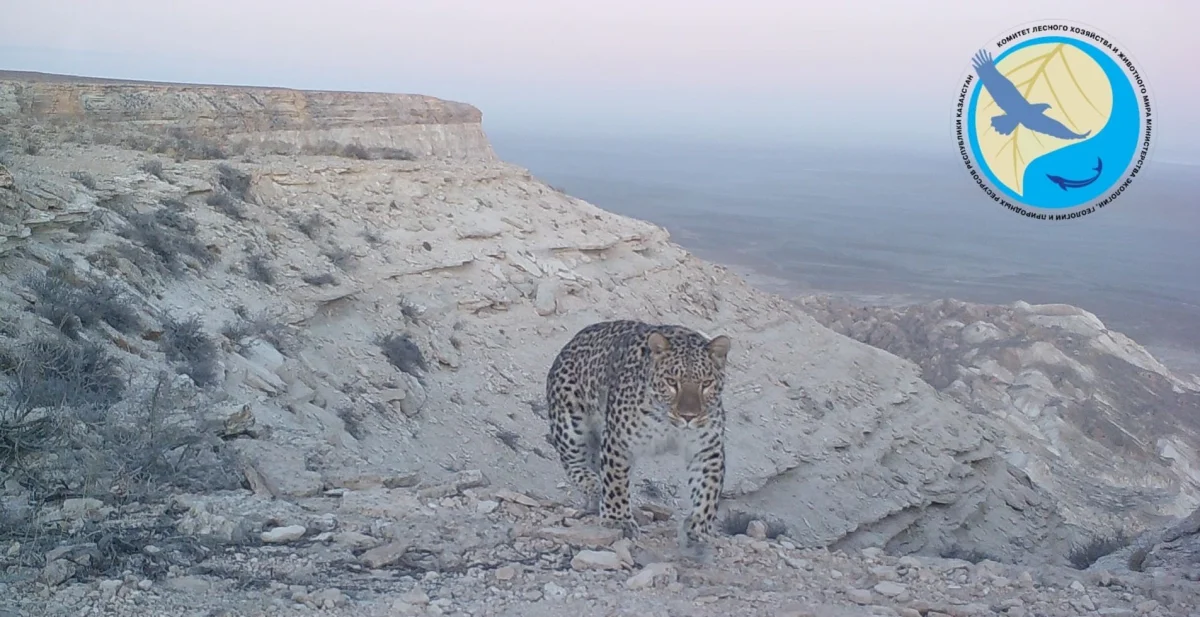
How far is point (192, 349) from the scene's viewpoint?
35.7ft

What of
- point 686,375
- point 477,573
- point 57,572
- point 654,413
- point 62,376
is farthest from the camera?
point 62,376

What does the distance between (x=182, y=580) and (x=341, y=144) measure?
2066cm

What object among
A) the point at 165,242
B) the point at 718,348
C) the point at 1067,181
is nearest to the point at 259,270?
the point at 165,242

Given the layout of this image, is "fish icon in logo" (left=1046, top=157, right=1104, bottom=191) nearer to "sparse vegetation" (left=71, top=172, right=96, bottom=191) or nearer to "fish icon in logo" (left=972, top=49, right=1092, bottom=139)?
"fish icon in logo" (left=972, top=49, right=1092, bottom=139)

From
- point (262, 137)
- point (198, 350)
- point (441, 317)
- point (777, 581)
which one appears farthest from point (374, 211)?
point (777, 581)

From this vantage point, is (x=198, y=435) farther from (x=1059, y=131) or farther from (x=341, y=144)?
(x=341, y=144)

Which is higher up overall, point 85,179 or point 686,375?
point 686,375

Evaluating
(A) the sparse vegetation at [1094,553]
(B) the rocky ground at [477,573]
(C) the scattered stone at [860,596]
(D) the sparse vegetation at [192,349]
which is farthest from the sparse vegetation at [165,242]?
(A) the sparse vegetation at [1094,553]

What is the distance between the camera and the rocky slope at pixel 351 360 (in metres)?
6.37

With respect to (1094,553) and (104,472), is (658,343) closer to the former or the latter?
(104,472)

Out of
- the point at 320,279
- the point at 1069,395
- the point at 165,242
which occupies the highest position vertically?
the point at 165,242

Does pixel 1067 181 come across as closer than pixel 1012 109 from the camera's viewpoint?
No

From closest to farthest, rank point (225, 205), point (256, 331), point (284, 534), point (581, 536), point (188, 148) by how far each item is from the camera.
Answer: point (284, 534), point (581, 536), point (256, 331), point (225, 205), point (188, 148)

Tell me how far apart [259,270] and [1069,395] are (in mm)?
21653
